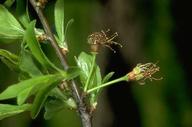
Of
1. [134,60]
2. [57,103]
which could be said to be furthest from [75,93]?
[134,60]

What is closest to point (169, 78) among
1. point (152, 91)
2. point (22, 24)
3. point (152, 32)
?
point (152, 91)

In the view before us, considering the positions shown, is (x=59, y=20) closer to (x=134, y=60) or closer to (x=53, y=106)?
(x=53, y=106)

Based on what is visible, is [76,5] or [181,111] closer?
[181,111]

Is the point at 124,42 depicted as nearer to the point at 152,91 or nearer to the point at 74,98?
the point at 152,91

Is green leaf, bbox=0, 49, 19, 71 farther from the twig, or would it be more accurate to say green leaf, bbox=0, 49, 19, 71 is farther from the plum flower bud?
the plum flower bud

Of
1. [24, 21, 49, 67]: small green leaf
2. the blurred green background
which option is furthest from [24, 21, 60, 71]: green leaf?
the blurred green background
